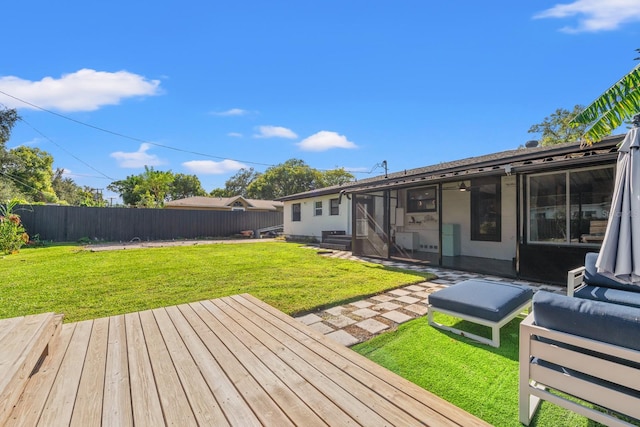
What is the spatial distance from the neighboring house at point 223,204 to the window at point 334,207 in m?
15.1

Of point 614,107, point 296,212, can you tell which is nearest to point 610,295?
point 614,107

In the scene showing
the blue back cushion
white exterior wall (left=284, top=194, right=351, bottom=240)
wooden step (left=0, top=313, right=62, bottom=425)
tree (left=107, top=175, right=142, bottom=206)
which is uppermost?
tree (left=107, top=175, right=142, bottom=206)

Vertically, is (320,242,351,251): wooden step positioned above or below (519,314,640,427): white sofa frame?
below

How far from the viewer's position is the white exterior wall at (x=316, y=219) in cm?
1325

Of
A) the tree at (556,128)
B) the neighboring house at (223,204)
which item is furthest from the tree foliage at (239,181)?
the tree at (556,128)

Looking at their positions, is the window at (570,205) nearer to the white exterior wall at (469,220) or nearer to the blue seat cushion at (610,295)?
the white exterior wall at (469,220)

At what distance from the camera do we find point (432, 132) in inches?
655

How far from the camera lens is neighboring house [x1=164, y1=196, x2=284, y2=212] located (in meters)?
26.5

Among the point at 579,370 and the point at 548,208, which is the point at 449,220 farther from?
the point at 579,370

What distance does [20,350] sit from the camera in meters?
1.75

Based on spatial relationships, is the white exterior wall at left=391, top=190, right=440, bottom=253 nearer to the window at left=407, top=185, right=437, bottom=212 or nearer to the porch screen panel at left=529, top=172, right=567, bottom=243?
the window at left=407, top=185, right=437, bottom=212

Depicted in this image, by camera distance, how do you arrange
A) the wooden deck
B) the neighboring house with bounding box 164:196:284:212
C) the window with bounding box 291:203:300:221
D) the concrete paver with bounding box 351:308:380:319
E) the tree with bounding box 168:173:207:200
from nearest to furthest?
1. the wooden deck
2. the concrete paver with bounding box 351:308:380:319
3. the window with bounding box 291:203:300:221
4. the neighboring house with bounding box 164:196:284:212
5. the tree with bounding box 168:173:207:200

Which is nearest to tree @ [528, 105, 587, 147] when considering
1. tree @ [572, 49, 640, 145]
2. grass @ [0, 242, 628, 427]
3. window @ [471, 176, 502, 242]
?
window @ [471, 176, 502, 242]

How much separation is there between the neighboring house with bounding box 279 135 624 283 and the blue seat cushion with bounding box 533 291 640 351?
4624 millimetres
